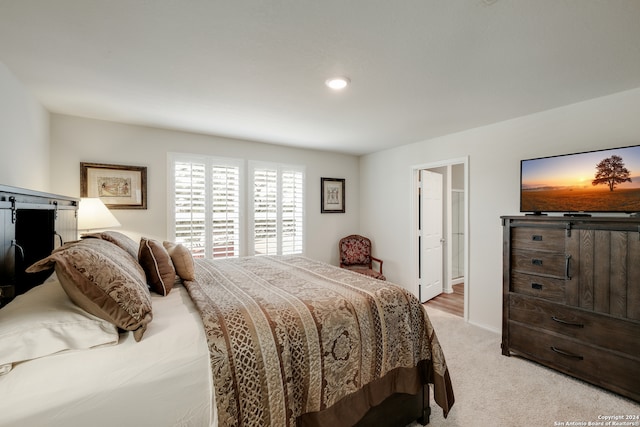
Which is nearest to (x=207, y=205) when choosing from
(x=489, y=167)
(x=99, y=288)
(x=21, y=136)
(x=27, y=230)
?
(x=21, y=136)

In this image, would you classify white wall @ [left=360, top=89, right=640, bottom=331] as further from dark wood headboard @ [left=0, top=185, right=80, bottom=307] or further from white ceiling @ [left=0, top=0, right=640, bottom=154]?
dark wood headboard @ [left=0, top=185, right=80, bottom=307]

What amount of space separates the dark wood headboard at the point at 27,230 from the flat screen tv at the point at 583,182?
3.88 meters

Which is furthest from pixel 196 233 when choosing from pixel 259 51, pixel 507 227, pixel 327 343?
pixel 507 227

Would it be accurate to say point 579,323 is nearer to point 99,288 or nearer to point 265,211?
point 99,288

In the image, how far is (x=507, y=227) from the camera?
2.73 meters

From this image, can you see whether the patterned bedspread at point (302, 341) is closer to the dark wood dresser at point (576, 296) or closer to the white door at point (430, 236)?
the dark wood dresser at point (576, 296)

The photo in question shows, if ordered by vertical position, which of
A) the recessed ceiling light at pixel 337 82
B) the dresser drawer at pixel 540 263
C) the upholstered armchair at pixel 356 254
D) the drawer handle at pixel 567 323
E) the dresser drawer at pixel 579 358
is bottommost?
the dresser drawer at pixel 579 358

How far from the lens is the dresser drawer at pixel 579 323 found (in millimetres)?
2059

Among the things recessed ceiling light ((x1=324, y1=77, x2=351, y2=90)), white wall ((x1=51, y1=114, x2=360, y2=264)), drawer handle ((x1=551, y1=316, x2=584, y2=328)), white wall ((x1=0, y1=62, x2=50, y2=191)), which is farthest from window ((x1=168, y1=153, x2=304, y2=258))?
drawer handle ((x1=551, y1=316, x2=584, y2=328))

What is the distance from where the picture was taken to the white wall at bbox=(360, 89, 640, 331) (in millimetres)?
2528

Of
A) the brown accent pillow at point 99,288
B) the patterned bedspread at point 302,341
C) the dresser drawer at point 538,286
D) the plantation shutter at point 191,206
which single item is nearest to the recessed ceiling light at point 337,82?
the patterned bedspread at point 302,341

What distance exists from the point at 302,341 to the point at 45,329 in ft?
3.37

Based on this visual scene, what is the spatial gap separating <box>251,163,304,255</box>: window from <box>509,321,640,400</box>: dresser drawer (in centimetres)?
301

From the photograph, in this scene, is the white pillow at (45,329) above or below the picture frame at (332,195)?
below
